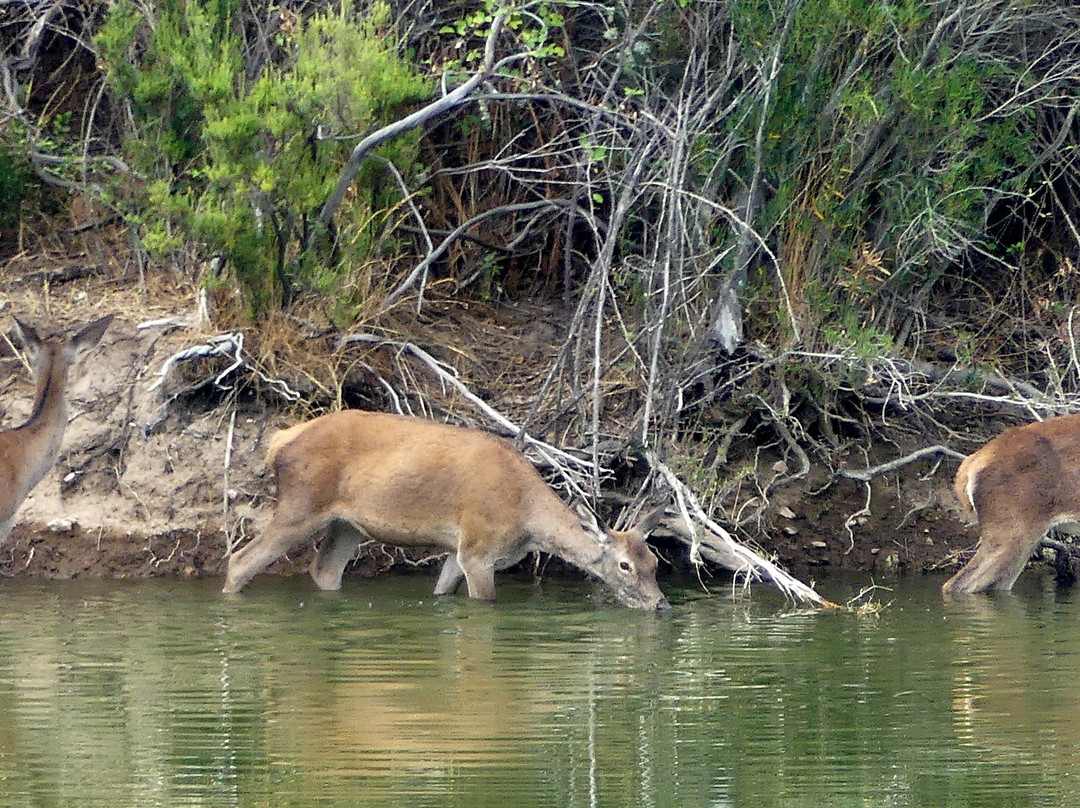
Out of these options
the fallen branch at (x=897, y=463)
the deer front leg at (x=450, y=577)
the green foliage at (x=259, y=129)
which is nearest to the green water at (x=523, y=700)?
the deer front leg at (x=450, y=577)

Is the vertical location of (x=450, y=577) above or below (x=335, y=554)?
below

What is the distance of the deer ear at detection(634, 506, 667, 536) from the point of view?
1200 centimetres

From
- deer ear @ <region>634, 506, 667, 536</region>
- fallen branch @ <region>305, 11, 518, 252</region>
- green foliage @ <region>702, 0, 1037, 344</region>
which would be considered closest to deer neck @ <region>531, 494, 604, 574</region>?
deer ear @ <region>634, 506, 667, 536</region>

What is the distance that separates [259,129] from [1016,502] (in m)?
5.30

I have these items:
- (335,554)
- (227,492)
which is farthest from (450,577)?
(227,492)

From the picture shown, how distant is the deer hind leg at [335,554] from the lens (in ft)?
40.9

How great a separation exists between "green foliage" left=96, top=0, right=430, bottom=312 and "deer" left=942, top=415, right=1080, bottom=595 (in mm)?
4341

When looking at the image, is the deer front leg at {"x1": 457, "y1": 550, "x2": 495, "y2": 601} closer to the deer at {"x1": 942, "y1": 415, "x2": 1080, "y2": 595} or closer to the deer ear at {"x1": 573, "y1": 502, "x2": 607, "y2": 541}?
the deer ear at {"x1": 573, "y1": 502, "x2": 607, "y2": 541}

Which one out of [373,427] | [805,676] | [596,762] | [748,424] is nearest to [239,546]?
[373,427]

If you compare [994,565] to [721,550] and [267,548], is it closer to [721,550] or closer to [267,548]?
[721,550]

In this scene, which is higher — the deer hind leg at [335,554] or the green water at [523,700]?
the green water at [523,700]

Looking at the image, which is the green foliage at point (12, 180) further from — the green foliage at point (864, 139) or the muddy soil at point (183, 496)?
the green foliage at point (864, 139)

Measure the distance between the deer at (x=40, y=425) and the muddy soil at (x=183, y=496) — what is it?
1.01 metres

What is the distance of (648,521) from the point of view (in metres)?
12.0
